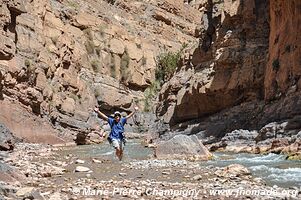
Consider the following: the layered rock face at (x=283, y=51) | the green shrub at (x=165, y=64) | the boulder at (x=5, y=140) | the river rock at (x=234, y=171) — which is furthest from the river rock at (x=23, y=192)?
the green shrub at (x=165, y=64)

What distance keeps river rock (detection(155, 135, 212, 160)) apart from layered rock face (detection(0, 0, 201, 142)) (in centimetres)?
1222

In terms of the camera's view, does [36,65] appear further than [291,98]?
Yes

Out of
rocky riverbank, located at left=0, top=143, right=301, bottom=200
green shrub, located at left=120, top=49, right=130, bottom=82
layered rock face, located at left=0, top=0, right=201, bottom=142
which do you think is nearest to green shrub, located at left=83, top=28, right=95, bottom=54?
layered rock face, located at left=0, top=0, right=201, bottom=142

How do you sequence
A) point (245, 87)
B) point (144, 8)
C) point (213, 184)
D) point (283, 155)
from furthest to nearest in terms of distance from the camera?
point (144, 8) → point (245, 87) → point (283, 155) → point (213, 184)

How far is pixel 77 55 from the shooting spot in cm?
4144

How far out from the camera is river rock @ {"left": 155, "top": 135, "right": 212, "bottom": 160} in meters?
16.3

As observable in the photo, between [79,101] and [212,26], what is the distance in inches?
513

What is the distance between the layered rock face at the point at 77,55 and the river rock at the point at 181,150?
12.2 m

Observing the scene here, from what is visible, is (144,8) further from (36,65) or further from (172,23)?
(36,65)

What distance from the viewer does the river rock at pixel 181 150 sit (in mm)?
16266

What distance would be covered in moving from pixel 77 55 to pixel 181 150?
2689 cm

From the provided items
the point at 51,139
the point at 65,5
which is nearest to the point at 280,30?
the point at 51,139

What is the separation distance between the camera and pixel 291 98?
2114 centimetres

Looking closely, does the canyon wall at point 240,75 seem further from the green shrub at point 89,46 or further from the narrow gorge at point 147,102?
the green shrub at point 89,46
